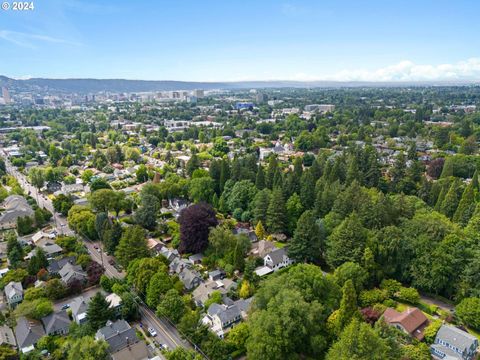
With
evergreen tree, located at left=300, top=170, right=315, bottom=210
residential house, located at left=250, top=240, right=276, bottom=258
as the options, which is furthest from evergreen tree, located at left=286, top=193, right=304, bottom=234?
residential house, located at left=250, top=240, right=276, bottom=258

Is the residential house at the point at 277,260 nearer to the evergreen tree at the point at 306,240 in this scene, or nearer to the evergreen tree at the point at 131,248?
the evergreen tree at the point at 306,240

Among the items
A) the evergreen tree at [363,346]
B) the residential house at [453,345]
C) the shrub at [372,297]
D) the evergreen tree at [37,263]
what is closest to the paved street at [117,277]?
the evergreen tree at [37,263]

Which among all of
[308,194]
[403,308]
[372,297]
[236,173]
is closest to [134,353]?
[372,297]

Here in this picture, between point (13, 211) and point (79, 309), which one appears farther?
point (13, 211)

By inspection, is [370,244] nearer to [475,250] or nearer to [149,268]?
[475,250]

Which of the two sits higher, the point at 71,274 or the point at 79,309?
the point at 71,274

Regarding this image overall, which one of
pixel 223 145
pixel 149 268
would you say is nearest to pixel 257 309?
pixel 149 268

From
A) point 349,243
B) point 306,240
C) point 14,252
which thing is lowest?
point 14,252

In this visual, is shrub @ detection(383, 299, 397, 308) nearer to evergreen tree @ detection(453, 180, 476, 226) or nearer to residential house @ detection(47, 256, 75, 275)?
evergreen tree @ detection(453, 180, 476, 226)

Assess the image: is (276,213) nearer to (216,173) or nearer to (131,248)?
(216,173)
